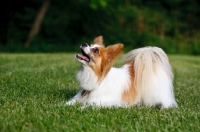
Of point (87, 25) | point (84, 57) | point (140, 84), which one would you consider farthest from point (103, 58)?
point (87, 25)

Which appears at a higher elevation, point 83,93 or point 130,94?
point 83,93

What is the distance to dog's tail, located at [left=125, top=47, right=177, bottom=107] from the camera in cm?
586

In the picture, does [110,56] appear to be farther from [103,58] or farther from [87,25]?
[87,25]

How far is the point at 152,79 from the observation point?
5895 mm

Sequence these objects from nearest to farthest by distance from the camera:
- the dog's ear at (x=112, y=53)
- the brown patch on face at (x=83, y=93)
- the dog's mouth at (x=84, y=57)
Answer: the dog's mouth at (x=84, y=57) < the dog's ear at (x=112, y=53) < the brown patch on face at (x=83, y=93)

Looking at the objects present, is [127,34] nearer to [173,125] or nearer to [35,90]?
[35,90]

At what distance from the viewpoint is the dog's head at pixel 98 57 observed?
5297mm

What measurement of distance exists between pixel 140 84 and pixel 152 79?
182 millimetres

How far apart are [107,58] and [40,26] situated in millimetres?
23051

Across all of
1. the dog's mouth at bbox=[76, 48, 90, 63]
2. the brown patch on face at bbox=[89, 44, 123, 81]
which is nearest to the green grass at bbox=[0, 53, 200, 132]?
the brown patch on face at bbox=[89, 44, 123, 81]

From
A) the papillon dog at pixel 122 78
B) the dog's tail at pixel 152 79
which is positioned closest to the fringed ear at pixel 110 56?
the papillon dog at pixel 122 78

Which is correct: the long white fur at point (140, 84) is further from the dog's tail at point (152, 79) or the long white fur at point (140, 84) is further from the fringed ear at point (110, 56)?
the fringed ear at point (110, 56)

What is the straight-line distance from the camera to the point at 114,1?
2884cm

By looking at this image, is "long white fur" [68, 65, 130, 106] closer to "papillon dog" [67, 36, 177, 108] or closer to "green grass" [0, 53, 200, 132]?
"papillon dog" [67, 36, 177, 108]
